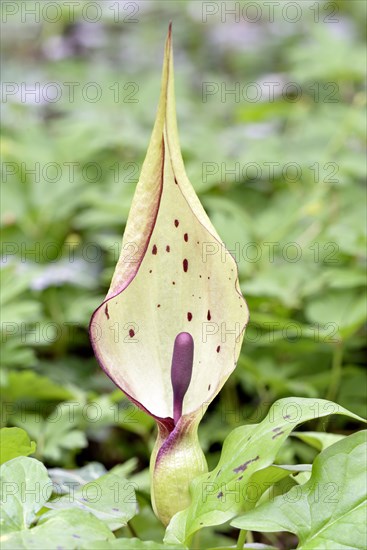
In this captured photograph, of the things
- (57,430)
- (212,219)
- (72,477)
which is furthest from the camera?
(212,219)

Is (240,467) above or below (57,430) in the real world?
above

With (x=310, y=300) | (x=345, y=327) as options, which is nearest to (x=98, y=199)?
(x=310, y=300)

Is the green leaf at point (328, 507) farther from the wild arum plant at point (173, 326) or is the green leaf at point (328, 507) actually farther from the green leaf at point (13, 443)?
the green leaf at point (13, 443)

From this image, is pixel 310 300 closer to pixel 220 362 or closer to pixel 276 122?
pixel 220 362

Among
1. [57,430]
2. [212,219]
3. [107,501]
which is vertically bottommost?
[57,430]

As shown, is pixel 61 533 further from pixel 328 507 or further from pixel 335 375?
pixel 335 375

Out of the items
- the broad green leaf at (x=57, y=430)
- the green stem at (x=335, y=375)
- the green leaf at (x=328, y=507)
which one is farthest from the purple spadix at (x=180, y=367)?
the green stem at (x=335, y=375)

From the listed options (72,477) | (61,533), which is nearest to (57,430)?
(72,477)
